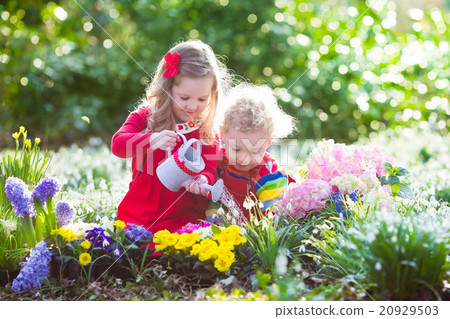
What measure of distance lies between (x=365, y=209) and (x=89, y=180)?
2.55 m

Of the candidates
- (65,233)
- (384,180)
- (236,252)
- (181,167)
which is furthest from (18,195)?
(384,180)

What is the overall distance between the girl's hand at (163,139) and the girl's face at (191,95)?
26 centimetres

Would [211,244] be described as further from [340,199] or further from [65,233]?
[340,199]

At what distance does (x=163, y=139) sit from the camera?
2.87 meters

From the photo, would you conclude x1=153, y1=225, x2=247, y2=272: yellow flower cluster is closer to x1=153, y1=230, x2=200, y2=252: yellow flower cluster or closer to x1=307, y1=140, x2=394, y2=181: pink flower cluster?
x1=153, y1=230, x2=200, y2=252: yellow flower cluster

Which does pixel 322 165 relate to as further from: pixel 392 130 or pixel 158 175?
pixel 392 130

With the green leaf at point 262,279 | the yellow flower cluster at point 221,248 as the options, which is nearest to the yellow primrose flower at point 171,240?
the yellow flower cluster at point 221,248

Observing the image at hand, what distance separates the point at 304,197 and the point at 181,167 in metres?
0.76

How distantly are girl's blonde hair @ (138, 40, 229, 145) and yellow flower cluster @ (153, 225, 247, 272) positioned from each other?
929 mm

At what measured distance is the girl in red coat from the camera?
10.1 ft

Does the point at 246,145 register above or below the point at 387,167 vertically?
above

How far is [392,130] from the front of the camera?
7051 mm

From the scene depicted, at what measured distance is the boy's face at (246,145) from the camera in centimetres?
301

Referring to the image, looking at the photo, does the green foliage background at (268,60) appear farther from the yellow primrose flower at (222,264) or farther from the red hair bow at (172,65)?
the yellow primrose flower at (222,264)
